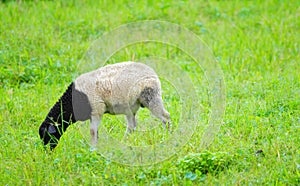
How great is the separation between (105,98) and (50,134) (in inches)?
29.2

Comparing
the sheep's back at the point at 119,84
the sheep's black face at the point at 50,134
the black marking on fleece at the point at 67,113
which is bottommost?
the sheep's black face at the point at 50,134

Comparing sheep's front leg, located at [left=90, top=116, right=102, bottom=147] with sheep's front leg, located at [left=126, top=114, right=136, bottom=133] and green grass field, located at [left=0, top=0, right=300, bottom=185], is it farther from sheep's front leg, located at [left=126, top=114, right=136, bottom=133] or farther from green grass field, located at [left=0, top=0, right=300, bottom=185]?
sheep's front leg, located at [left=126, top=114, right=136, bottom=133]

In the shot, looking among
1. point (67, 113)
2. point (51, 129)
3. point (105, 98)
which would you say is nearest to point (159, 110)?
point (105, 98)

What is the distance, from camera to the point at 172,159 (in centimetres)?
579

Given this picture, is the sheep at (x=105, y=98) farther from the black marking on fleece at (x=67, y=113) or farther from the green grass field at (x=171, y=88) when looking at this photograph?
the green grass field at (x=171, y=88)

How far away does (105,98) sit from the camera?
6.20 meters

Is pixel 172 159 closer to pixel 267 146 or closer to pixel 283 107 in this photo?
pixel 267 146

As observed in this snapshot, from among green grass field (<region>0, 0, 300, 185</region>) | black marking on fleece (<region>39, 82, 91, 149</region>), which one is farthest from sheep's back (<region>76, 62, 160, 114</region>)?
green grass field (<region>0, 0, 300, 185</region>)

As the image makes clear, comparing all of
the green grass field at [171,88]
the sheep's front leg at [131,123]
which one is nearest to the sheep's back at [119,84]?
the sheep's front leg at [131,123]

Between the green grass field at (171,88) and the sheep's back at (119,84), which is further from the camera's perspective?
the sheep's back at (119,84)

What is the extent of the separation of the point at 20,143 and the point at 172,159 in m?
1.81

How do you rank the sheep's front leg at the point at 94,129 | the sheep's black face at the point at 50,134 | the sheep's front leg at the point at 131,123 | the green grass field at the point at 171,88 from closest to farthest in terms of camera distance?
1. the green grass field at the point at 171,88
2. the sheep's black face at the point at 50,134
3. the sheep's front leg at the point at 94,129
4. the sheep's front leg at the point at 131,123

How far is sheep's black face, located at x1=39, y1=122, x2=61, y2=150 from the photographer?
20.1ft

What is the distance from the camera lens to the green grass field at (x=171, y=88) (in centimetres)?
549
